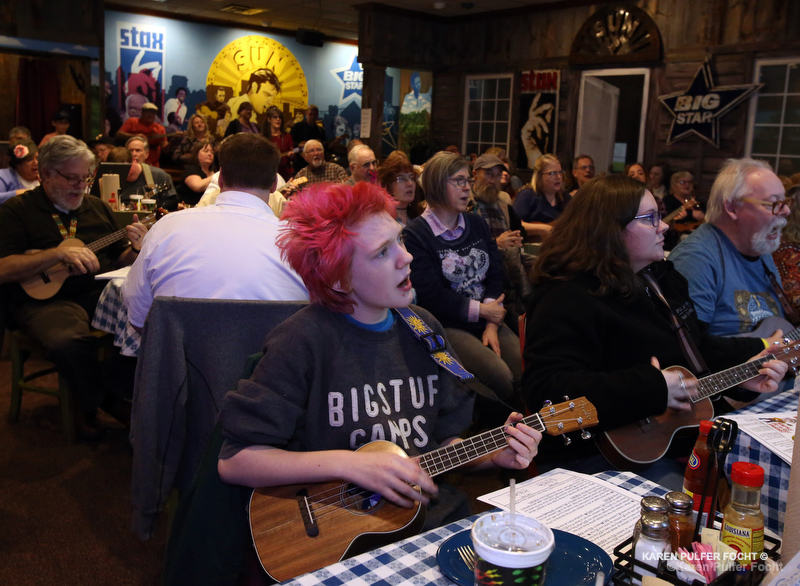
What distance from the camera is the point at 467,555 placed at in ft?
3.33

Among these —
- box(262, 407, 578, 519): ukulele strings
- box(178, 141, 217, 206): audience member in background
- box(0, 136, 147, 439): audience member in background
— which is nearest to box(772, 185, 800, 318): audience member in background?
box(262, 407, 578, 519): ukulele strings

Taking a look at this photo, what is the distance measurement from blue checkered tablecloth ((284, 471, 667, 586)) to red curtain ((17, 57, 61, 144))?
9111 millimetres

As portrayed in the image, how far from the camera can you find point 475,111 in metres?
10.7

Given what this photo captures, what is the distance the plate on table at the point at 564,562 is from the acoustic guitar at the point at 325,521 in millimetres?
337

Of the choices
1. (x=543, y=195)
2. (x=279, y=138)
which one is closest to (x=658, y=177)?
(x=543, y=195)

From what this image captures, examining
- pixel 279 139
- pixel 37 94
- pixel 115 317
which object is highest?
pixel 37 94

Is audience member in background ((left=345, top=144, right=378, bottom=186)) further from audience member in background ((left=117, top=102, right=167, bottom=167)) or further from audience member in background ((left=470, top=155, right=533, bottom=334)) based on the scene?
audience member in background ((left=117, top=102, right=167, bottom=167))

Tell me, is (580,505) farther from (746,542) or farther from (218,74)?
(218,74)

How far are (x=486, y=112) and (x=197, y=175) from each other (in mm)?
5453

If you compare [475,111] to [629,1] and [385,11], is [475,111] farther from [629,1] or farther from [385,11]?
[629,1]

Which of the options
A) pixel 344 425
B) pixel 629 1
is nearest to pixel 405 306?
pixel 344 425

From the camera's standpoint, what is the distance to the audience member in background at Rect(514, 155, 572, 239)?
565 centimetres

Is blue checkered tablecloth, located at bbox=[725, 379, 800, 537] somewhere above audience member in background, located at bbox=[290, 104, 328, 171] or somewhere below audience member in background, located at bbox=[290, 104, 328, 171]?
below

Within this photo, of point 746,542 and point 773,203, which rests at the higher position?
point 773,203
